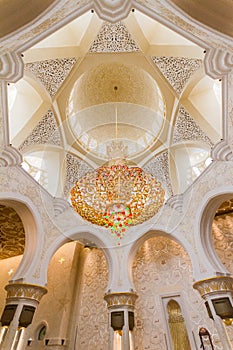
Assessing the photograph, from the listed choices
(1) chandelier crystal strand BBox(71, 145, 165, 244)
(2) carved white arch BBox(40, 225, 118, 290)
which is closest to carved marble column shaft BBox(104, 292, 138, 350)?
(2) carved white arch BBox(40, 225, 118, 290)

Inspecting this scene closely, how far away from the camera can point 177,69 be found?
5.27 m

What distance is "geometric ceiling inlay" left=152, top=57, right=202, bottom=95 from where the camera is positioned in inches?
197

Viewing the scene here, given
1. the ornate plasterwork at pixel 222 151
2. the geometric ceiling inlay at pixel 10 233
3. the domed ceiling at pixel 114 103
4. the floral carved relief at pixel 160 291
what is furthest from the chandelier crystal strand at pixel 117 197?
the floral carved relief at pixel 160 291

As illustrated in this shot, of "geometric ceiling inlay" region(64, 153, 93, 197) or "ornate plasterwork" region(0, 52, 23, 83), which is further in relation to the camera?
"geometric ceiling inlay" region(64, 153, 93, 197)

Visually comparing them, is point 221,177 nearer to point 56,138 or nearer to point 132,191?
point 132,191

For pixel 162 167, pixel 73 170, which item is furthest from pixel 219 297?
pixel 73 170

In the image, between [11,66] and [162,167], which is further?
[162,167]

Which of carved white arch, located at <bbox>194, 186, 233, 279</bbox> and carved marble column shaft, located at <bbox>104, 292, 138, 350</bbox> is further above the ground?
carved white arch, located at <bbox>194, 186, 233, 279</bbox>

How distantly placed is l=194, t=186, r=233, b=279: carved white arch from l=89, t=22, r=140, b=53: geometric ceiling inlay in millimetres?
3683

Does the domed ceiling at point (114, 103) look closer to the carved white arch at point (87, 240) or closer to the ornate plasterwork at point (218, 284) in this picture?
the carved white arch at point (87, 240)

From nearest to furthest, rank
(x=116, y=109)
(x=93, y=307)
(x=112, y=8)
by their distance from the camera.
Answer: (x=112, y=8) < (x=116, y=109) < (x=93, y=307)

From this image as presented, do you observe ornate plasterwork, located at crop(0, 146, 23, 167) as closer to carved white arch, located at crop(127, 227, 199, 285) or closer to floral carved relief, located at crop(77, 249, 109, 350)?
carved white arch, located at crop(127, 227, 199, 285)

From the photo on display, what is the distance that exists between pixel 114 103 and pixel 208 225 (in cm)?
397

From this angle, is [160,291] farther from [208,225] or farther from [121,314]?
[208,225]
